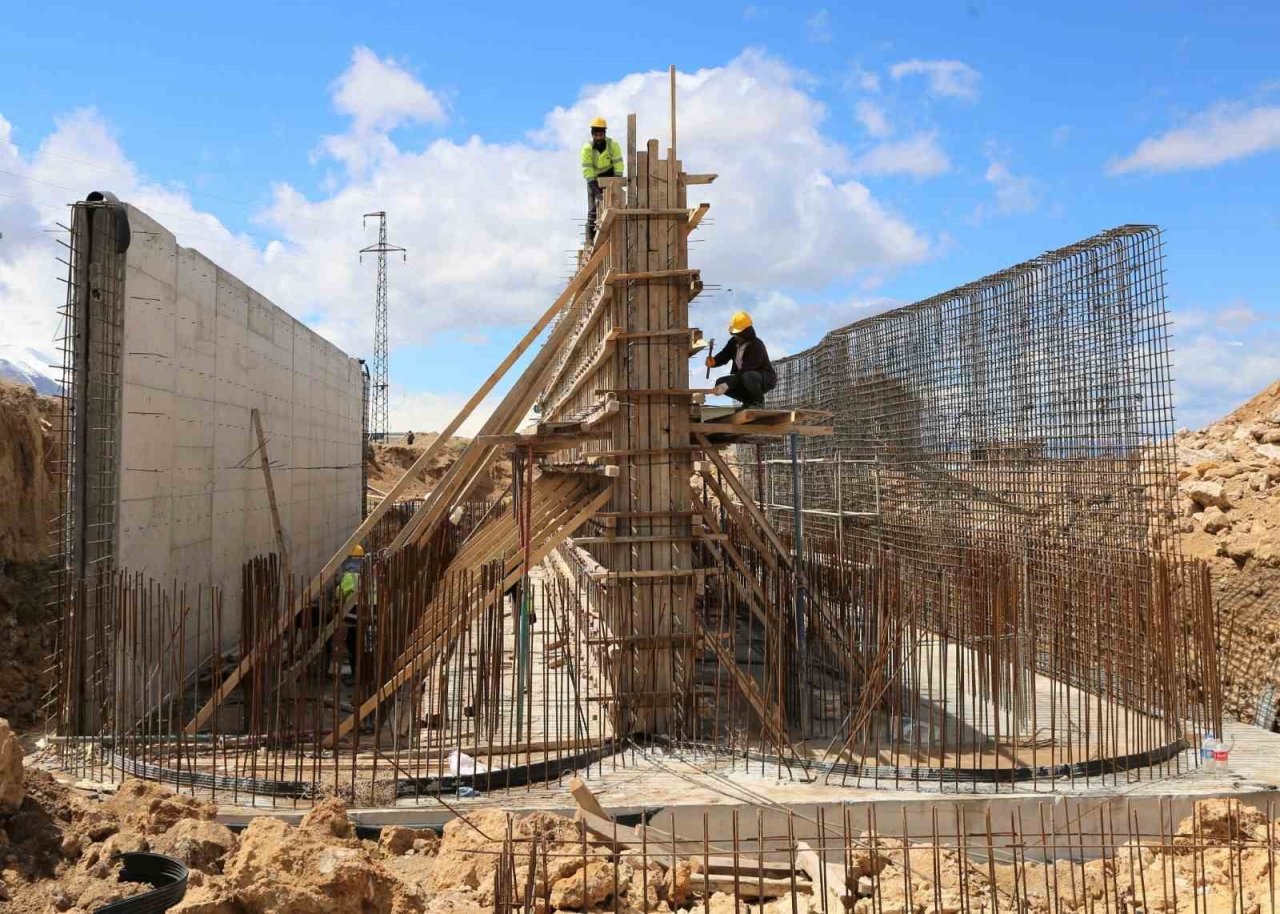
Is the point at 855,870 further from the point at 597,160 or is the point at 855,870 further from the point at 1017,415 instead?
the point at 597,160

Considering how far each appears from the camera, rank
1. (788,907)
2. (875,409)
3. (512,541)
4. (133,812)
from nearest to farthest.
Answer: (788,907) < (133,812) < (512,541) < (875,409)

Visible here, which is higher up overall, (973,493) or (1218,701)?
(973,493)

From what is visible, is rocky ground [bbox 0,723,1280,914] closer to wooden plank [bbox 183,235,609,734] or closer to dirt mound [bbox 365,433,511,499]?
wooden plank [bbox 183,235,609,734]

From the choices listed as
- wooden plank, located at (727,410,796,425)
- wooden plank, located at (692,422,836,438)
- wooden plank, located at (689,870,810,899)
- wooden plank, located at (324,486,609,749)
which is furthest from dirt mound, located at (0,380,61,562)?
wooden plank, located at (689,870,810,899)

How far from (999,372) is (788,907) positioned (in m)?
8.20

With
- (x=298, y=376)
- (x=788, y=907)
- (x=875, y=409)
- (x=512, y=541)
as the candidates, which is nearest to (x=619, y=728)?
(x=512, y=541)

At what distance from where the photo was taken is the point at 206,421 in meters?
12.1

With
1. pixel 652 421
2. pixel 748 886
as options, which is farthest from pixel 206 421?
pixel 748 886

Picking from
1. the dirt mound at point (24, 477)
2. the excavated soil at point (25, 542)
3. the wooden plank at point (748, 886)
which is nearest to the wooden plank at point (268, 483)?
the excavated soil at point (25, 542)

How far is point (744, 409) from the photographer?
9.00 m

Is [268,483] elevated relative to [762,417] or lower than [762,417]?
lower

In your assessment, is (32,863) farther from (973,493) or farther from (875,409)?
(875,409)

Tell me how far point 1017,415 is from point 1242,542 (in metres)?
3.23

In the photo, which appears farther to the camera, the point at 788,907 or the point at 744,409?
the point at 744,409
